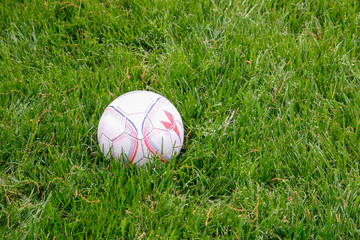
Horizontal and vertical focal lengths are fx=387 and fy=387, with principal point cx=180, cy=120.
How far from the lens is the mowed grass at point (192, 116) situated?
7.63 feet

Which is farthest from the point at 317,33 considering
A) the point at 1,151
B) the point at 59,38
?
the point at 1,151

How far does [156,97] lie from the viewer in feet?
8.66

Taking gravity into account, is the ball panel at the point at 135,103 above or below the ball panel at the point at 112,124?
above

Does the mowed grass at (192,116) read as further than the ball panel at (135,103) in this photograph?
No

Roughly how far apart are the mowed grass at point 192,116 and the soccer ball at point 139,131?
0.11 m

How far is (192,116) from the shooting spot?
3.02m

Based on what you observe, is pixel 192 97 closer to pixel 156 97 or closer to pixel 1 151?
pixel 156 97

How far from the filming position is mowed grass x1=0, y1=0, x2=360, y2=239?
91.6 inches

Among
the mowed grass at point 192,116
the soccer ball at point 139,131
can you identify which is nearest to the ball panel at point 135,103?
the soccer ball at point 139,131

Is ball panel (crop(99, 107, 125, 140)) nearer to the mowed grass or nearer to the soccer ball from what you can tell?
the soccer ball

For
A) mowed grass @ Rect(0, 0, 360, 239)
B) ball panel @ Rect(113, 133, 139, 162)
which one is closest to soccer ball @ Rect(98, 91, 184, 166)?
ball panel @ Rect(113, 133, 139, 162)

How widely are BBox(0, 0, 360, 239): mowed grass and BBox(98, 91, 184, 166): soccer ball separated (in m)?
0.11

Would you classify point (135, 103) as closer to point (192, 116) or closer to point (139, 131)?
point (139, 131)

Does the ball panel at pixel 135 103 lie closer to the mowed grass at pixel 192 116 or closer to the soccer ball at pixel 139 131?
the soccer ball at pixel 139 131
